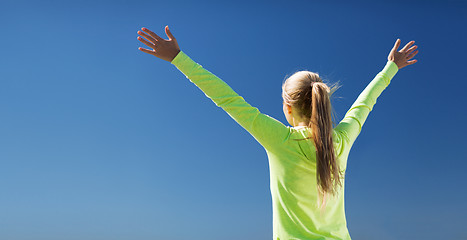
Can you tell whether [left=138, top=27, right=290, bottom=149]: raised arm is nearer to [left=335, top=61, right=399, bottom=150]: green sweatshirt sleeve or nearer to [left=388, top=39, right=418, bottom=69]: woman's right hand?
[left=335, top=61, right=399, bottom=150]: green sweatshirt sleeve

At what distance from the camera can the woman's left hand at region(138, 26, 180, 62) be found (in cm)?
163

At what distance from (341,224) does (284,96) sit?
1.72 ft

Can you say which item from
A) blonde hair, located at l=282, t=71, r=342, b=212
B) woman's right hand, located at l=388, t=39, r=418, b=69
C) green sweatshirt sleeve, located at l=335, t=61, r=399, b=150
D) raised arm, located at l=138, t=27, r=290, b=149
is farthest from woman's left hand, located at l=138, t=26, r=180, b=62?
woman's right hand, located at l=388, t=39, r=418, b=69

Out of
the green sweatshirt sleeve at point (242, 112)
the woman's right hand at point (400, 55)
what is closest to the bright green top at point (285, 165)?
the green sweatshirt sleeve at point (242, 112)

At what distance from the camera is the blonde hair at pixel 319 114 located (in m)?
1.54

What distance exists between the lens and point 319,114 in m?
1.59

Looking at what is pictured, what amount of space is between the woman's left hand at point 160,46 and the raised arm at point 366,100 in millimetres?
693

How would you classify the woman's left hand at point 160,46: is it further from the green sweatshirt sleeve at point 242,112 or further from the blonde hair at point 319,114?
the blonde hair at point 319,114

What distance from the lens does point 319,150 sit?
154 cm

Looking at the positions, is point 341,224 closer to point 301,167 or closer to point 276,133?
point 301,167

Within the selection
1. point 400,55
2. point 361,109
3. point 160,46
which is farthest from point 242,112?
point 400,55

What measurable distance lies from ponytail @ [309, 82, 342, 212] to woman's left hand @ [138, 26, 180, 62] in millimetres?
536

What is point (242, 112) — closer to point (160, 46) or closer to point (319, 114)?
point (319, 114)

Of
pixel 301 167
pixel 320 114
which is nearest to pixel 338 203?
pixel 301 167
